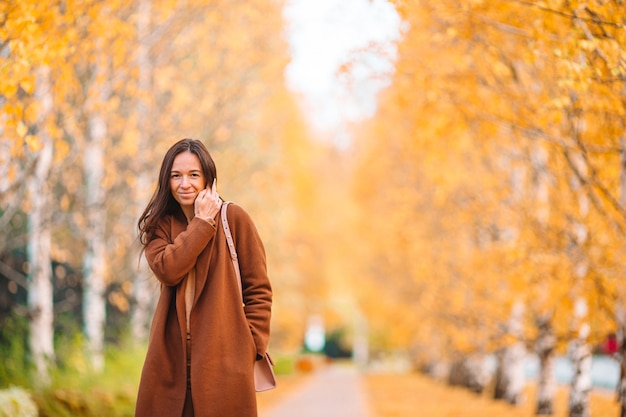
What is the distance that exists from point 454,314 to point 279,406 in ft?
10.9

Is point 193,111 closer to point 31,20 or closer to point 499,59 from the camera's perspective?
point 499,59

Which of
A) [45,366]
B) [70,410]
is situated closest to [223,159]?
[45,366]

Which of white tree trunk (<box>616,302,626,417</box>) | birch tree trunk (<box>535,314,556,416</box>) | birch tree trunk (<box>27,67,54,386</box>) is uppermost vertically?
birch tree trunk (<box>27,67,54,386</box>)

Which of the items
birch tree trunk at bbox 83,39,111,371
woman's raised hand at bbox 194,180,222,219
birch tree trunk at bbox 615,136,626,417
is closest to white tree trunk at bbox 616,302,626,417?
birch tree trunk at bbox 615,136,626,417

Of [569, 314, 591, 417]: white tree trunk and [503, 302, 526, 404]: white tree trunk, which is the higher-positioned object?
[569, 314, 591, 417]: white tree trunk

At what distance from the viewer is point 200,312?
11.1 ft

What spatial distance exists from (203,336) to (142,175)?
29.2ft

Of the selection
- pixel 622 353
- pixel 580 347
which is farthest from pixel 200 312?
pixel 580 347

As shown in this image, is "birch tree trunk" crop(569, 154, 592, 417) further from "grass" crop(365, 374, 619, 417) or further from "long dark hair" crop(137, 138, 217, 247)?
"long dark hair" crop(137, 138, 217, 247)

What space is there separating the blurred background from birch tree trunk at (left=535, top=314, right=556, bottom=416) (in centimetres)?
3

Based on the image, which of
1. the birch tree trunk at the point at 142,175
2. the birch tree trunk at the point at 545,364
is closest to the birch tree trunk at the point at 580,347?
the birch tree trunk at the point at 545,364

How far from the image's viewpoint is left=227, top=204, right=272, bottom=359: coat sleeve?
138 inches

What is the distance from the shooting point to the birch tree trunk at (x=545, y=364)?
11375mm

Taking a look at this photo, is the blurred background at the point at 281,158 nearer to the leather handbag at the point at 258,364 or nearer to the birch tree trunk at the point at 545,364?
the birch tree trunk at the point at 545,364
